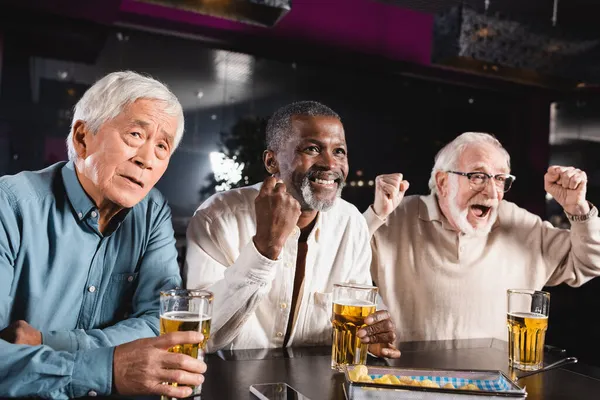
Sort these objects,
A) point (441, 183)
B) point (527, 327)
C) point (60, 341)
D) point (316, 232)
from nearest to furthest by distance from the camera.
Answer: point (60, 341), point (527, 327), point (316, 232), point (441, 183)

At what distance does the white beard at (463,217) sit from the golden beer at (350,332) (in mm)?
1236

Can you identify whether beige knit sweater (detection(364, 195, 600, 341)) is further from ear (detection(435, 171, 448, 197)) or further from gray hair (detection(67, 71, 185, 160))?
gray hair (detection(67, 71, 185, 160))

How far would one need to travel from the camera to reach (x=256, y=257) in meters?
1.65

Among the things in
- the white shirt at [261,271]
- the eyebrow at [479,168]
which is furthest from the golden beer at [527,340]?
the eyebrow at [479,168]

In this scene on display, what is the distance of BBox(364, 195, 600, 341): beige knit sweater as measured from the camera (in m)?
2.61

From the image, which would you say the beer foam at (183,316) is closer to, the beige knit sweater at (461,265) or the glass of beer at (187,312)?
the glass of beer at (187,312)

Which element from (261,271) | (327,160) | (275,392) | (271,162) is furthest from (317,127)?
(275,392)

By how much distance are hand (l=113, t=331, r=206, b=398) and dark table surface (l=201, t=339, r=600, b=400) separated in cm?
7

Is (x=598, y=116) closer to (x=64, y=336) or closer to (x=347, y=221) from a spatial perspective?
(x=347, y=221)

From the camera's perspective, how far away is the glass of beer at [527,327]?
162cm

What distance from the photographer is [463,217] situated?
2.60 metres

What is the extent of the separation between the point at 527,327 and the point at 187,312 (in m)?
1.03

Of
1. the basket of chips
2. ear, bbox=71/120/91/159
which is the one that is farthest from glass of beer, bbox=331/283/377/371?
ear, bbox=71/120/91/159

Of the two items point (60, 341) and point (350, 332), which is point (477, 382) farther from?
point (60, 341)
